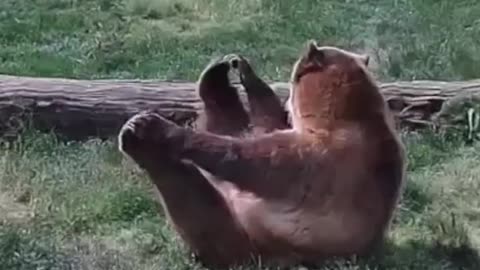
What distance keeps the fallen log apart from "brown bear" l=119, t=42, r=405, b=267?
2132 millimetres

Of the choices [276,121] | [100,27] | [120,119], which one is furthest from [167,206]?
[100,27]

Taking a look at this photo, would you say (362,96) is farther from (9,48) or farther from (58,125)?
(9,48)

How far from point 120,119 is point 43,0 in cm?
465

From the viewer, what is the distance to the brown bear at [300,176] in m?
5.25

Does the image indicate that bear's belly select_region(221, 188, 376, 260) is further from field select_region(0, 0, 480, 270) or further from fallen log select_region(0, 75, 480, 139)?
fallen log select_region(0, 75, 480, 139)

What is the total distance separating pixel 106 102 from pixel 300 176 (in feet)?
8.88

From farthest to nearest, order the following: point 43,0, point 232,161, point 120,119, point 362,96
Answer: point 43,0 → point 120,119 → point 362,96 → point 232,161

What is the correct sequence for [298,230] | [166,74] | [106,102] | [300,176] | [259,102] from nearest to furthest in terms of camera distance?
1. [300,176]
2. [298,230]
3. [259,102]
4. [106,102]
5. [166,74]

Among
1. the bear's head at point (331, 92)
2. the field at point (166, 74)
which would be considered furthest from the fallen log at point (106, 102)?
the bear's head at point (331, 92)

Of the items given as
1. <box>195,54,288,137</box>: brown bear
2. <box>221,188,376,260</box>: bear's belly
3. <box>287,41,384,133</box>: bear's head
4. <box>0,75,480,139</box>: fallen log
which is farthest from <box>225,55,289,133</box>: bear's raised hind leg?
<box>0,75,480,139</box>: fallen log

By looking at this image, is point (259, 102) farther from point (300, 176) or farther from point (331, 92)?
point (300, 176)

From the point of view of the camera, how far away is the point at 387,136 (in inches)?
218

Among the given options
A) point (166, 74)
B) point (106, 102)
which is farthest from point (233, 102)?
point (166, 74)

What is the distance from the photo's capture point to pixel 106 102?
7773mm
